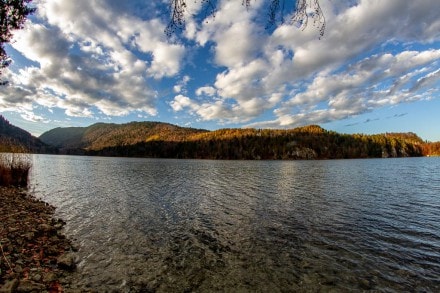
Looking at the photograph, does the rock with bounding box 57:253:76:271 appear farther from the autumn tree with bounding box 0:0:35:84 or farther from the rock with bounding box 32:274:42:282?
the autumn tree with bounding box 0:0:35:84

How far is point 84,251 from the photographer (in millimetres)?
12008

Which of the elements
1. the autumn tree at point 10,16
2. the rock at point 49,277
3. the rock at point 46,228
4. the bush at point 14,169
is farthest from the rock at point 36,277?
the bush at point 14,169

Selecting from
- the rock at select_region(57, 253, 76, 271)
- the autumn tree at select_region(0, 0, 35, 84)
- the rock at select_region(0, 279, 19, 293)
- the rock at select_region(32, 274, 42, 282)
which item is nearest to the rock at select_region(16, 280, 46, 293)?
the rock at select_region(0, 279, 19, 293)

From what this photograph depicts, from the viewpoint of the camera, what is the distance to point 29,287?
7.48m

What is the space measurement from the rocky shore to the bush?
610 inches

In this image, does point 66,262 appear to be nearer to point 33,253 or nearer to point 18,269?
point 33,253

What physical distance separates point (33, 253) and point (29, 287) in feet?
12.2

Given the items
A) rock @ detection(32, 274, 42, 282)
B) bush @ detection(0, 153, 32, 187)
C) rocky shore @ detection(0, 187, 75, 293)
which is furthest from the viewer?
bush @ detection(0, 153, 32, 187)

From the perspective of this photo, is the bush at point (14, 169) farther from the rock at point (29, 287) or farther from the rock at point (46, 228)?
the rock at point (29, 287)

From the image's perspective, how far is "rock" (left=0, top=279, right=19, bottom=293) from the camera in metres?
6.89

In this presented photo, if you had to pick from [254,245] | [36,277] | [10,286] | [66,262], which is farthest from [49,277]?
[254,245]

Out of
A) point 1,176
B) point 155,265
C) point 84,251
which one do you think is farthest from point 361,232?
point 1,176

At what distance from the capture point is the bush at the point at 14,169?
95.6 ft

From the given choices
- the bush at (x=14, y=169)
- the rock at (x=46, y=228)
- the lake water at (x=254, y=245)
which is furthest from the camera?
the bush at (x=14, y=169)
